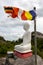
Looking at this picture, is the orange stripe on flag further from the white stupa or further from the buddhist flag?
the white stupa

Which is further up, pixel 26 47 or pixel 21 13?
pixel 21 13

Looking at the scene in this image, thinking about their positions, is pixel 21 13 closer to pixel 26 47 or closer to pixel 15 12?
pixel 15 12

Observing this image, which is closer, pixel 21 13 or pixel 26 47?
pixel 21 13

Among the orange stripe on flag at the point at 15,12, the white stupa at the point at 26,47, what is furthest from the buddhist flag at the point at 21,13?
the white stupa at the point at 26,47

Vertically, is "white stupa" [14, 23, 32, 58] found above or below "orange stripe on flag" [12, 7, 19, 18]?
below

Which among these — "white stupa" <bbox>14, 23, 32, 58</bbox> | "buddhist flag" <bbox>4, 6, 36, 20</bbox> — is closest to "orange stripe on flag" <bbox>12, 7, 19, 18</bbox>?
"buddhist flag" <bbox>4, 6, 36, 20</bbox>

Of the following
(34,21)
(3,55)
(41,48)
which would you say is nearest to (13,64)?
(34,21)

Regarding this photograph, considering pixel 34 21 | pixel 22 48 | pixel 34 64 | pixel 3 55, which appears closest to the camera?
pixel 34 21

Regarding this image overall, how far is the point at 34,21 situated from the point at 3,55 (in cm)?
684

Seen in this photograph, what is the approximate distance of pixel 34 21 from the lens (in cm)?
1010

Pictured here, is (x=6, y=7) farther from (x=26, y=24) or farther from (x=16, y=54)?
(x=16, y=54)

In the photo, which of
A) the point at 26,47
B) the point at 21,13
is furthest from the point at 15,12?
the point at 26,47

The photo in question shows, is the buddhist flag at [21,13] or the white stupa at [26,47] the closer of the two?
the buddhist flag at [21,13]

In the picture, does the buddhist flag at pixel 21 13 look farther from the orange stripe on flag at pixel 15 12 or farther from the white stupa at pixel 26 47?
the white stupa at pixel 26 47
